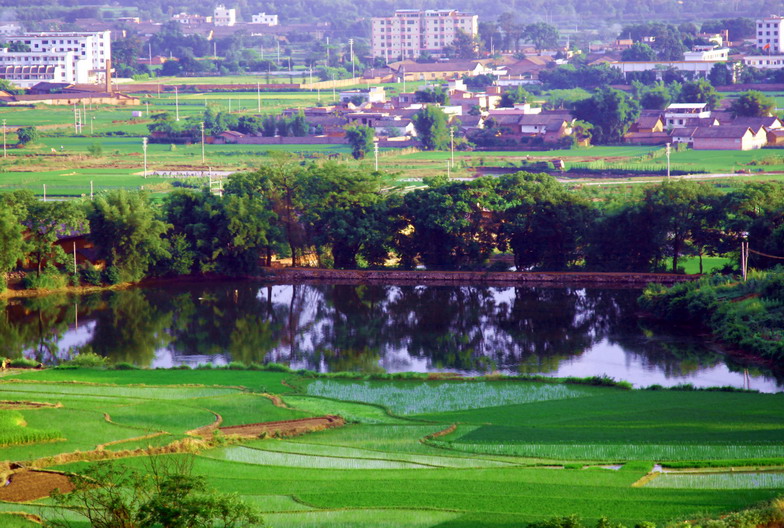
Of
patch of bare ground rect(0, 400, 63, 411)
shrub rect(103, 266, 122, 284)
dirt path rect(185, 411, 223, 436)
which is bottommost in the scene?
dirt path rect(185, 411, 223, 436)

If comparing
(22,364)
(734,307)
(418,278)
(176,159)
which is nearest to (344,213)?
(418,278)

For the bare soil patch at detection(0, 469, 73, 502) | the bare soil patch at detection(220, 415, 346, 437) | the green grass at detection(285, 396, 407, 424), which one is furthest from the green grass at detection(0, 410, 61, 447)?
the green grass at detection(285, 396, 407, 424)

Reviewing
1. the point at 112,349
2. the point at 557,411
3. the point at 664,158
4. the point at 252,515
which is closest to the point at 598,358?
the point at 557,411

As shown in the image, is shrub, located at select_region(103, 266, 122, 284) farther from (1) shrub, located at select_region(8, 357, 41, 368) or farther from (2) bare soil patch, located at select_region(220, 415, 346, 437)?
(2) bare soil patch, located at select_region(220, 415, 346, 437)

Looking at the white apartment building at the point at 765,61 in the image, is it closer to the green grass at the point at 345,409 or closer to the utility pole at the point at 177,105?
the utility pole at the point at 177,105

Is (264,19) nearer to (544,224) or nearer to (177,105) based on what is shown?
(177,105)

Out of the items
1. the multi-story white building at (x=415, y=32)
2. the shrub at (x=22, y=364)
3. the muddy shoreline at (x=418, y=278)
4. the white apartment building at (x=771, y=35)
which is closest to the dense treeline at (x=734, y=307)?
the muddy shoreline at (x=418, y=278)
